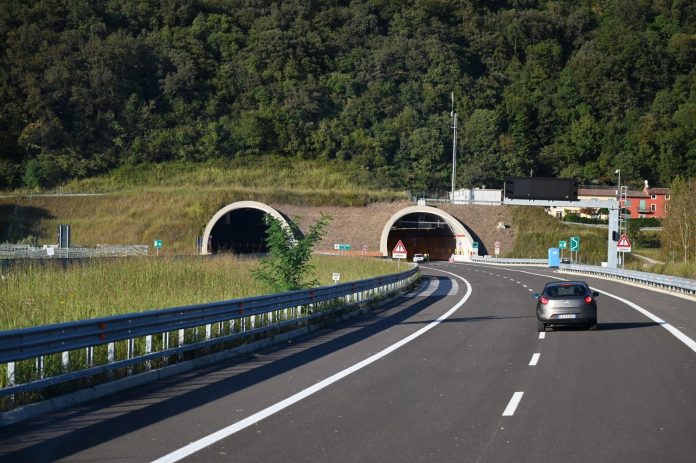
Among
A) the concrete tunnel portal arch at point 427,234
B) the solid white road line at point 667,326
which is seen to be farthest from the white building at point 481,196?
the solid white road line at point 667,326

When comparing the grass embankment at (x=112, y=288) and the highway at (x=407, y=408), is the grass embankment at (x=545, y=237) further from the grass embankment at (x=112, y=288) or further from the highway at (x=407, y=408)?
the highway at (x=407, y=408)

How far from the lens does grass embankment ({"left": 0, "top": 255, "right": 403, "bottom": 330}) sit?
1916 cm

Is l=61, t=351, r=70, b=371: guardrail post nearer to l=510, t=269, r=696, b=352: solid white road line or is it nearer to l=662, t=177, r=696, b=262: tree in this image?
l=510, t=269, r=696, b=352: solid white road line

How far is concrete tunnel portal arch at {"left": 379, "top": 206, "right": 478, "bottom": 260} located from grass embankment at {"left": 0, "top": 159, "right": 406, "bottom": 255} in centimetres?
340

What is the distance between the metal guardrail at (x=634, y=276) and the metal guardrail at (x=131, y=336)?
24.0 metres

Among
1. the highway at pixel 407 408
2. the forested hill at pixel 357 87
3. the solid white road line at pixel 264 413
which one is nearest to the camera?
the solid white road line at pixel 264 413

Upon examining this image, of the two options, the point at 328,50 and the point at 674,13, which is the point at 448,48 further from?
the point at 674,13

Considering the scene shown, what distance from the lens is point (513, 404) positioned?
12852 millimetres

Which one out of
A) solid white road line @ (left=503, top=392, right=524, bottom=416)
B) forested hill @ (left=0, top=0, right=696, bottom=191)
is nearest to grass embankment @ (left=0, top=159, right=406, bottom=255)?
forested hill @ (left=0, top=0, right=696, bottom=191)

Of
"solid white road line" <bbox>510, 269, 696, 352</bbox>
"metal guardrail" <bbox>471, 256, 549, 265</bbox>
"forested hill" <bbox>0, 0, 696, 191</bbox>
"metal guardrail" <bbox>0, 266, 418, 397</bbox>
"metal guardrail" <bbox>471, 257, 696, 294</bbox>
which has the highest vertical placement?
"forested hill" <bbox>0, 0, 696, 191</bbox>

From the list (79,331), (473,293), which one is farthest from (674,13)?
(79,331)

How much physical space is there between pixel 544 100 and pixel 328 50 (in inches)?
1329

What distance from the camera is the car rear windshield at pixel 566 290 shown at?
24.7m

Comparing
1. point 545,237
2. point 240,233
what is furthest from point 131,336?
point 545,237
